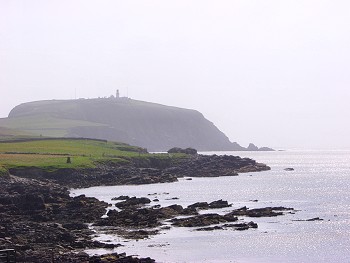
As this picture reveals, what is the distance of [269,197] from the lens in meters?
103

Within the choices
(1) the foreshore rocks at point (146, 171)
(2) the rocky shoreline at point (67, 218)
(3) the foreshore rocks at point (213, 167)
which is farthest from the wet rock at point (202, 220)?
(3) the foreshore rocks at point (213, 167)

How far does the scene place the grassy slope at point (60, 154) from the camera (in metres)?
120

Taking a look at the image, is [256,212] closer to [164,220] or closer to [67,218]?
[164,220]

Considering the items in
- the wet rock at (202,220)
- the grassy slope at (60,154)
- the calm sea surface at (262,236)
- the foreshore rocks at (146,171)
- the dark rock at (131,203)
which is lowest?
the calm sea surface at (262,236)

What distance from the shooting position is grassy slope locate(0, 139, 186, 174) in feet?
393

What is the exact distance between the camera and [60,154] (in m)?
143

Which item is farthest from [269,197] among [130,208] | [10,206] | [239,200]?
[10,206]

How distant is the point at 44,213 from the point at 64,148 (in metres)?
91.8

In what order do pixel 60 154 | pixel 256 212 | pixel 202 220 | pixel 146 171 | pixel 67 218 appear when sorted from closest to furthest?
pixel 202 220 → pixel 67 218 → pixel 256 212 → pixel 146 171 → pixel 60 154

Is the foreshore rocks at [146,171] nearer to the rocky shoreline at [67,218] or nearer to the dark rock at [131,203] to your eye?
the rocky shoreline at [67,218]

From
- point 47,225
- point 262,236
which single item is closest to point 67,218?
point 47,225

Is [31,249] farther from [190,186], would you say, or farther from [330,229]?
[190,186]

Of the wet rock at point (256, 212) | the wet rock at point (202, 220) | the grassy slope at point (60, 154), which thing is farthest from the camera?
the grassy slope at point (60, 154)

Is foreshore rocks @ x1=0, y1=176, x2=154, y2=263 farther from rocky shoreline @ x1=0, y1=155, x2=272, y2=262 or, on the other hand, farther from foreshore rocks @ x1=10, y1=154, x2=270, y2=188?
foreshore rocks @ x1=10, y1=154, x2=270, y2=188
